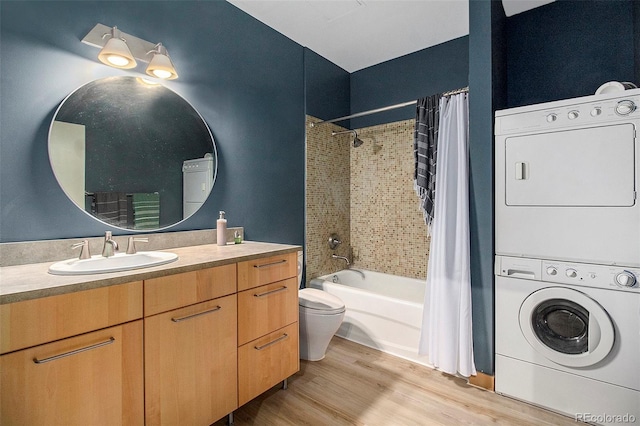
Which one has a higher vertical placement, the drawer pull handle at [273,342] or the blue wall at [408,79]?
the blue wall at [408,79]

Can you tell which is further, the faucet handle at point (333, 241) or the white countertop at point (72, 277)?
the faucet handle at point (333, 241)

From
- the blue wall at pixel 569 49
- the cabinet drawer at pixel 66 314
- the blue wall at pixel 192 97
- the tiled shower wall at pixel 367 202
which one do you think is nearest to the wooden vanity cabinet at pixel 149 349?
the cabinet drawer at pixel 66 314

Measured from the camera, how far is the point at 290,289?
1.85 m

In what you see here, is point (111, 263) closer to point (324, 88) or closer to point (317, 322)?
point (317, 322)

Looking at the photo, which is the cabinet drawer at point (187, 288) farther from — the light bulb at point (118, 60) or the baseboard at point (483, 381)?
the baseboard at point (483, 381)

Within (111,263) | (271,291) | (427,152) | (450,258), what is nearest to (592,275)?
(450,258)

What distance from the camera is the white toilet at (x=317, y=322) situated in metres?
2.14

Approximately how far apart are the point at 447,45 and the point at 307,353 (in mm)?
2971

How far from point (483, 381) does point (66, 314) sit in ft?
7.32

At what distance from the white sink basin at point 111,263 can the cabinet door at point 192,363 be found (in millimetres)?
237

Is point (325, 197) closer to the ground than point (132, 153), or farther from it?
closer to the ground

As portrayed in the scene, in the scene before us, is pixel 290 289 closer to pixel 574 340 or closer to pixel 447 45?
pixel 574 340

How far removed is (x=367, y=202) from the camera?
3404 millimetres

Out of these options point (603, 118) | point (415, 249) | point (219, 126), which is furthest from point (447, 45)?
point (219, 126)
